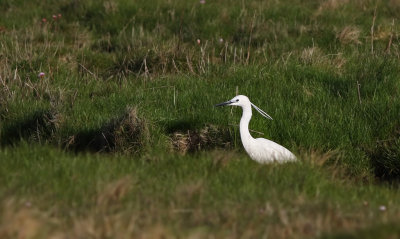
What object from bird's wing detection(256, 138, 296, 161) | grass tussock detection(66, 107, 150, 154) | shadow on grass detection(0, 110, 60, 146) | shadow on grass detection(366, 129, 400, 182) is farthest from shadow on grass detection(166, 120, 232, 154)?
shadow on grass detection(366, 129, 400, 182)

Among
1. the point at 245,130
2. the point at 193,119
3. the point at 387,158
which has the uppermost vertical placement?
the point at 245,130

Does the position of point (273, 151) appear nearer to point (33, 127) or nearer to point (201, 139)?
point (201, 139)

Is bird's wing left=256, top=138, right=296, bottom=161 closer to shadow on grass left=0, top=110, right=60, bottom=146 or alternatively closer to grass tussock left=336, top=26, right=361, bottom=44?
shadow on grass left=0, top=110, right=60, bottom=146

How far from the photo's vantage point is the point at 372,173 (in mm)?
6855

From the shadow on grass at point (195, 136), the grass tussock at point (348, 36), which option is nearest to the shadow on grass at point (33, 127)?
the shadow on grass at point (195, 136)

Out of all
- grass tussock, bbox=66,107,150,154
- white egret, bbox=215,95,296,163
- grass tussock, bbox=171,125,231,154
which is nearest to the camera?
white egret, bbox=215,95,296,163

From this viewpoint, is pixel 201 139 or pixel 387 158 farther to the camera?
pixel 201 139

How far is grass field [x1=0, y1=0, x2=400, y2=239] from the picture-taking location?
14.9 feet

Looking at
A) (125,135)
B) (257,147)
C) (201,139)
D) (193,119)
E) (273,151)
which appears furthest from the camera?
(193,119)

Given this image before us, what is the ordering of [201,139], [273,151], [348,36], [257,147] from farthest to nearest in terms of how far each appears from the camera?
1. [348,36]
2. [201,139]
3. [257,147]
4. [273,151]

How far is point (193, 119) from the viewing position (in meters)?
7.16

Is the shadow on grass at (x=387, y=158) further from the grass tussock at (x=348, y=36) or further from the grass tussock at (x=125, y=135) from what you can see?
the grass tussock at (x=348, y=36)

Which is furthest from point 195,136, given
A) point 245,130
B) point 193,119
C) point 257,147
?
point 257,147

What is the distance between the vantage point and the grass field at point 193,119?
453cm
